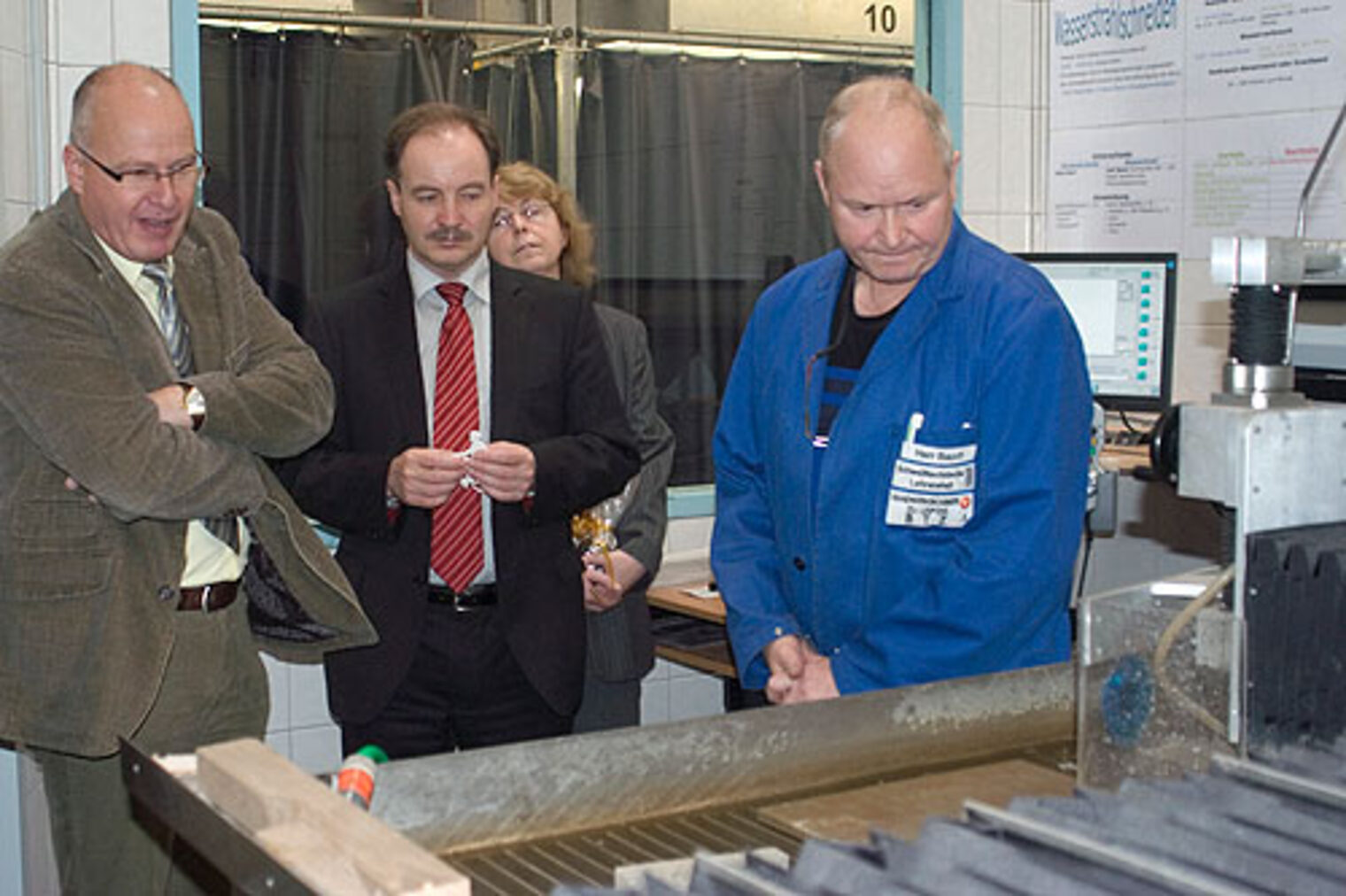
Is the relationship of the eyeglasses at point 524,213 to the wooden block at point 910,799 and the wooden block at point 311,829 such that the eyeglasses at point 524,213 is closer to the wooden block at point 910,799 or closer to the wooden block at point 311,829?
the wooden block at point 910,799

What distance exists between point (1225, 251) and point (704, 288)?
131 inches

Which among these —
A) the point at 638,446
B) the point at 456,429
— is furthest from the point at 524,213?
the point at 456,429

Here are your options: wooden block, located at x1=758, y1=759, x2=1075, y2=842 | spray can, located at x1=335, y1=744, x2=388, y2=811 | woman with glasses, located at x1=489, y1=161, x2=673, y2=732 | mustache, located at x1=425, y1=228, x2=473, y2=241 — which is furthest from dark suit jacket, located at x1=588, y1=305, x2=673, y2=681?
spray can, located at x1=335, y1=744, x2=388, y2=811

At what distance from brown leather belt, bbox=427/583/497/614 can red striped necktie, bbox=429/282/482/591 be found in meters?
0.01

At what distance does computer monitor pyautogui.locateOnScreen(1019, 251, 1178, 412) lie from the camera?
13.2 ft

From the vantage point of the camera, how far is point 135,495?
7.84 ft

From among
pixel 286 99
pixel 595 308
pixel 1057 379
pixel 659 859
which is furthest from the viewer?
pixel 286 99

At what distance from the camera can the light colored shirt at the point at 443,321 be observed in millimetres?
2916

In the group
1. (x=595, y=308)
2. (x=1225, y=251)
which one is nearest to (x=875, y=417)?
(x=1225, y=251)

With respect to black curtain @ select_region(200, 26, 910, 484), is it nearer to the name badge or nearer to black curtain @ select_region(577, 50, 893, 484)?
black curtain @ select_region(577, 50, 893, 484)

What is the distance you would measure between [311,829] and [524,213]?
8.35 feet

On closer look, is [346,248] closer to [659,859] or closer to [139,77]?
[139,77]

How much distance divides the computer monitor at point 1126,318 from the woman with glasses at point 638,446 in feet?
3.80

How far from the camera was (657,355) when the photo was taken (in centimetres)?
465
